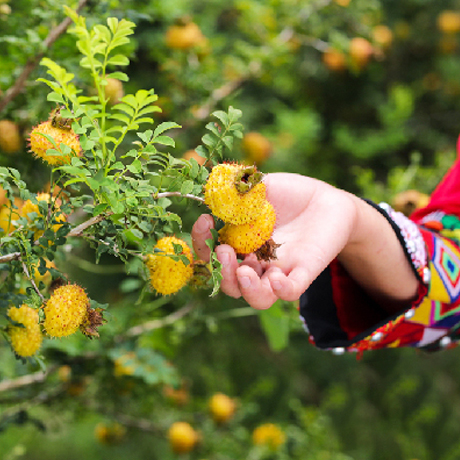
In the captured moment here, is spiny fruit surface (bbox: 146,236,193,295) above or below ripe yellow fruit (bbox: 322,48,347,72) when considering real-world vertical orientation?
below

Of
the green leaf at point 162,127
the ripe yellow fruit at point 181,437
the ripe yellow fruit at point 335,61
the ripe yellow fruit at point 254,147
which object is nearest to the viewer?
the green leaf at point 162,127

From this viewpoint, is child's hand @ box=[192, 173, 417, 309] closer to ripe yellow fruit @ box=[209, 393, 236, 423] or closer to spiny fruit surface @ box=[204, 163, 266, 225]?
spiny fruit surface @ box=[204, 163, 266, 225]

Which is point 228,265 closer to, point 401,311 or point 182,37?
point 401,311

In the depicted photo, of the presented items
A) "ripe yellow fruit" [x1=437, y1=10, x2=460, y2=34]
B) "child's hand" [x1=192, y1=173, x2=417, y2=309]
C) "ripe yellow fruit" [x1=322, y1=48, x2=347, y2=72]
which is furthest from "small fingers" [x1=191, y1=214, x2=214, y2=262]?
"ripe yellow fruit" [x1=437, y1=10, x2=460, y2=34]

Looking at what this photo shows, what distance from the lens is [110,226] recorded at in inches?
17.9

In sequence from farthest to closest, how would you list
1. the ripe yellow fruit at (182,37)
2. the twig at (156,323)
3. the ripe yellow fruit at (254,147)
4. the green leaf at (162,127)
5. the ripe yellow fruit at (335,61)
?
the ripe yellow fruit at (335,61) < the ripe yellow fruit at (254,147) < the ripe yellow fruit at (182,37) < the twig at (156,323) < the green leaf at (162,127)

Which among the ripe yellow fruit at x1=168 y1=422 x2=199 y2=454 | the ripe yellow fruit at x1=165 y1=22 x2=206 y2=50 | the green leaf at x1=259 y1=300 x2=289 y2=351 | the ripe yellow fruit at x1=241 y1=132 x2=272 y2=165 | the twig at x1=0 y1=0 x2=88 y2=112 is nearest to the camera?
the twig at x1=0 y1=0 x2=88 y2=112

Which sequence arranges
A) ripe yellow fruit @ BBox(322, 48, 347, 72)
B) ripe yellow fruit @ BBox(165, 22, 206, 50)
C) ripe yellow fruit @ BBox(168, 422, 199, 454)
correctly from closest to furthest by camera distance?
ripe yellow fruit @ BBox(165, 22, 206, 50), ripe yellow fruit @ BBox(168, 422, 199, 454), ripe yellow fruit @ BBox(322, 48, 347, 72)

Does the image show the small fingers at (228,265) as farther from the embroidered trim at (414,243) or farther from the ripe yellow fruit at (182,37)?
the ripe yellow fruit at (182,37)

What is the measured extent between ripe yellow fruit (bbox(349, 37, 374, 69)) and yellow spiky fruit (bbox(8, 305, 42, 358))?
138 cm

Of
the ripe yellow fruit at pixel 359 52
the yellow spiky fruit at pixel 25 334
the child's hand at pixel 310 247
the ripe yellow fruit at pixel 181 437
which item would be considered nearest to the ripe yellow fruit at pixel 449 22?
the ripe yellow fruit at pixel 359 52

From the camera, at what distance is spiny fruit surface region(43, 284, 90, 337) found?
466 mm

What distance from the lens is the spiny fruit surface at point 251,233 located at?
1.65ft

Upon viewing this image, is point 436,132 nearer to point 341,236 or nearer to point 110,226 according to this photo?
point 341,236
